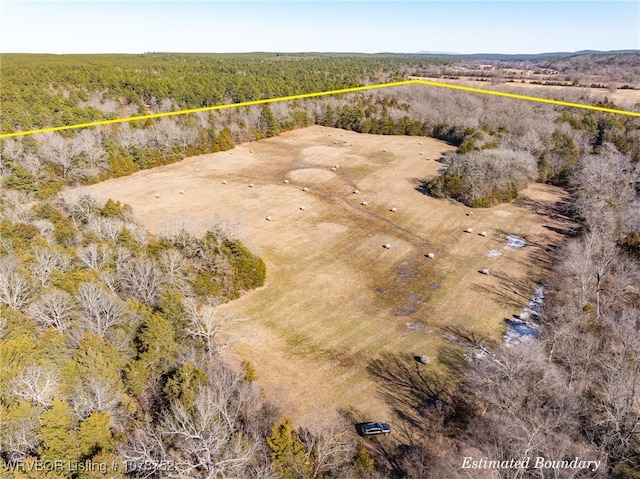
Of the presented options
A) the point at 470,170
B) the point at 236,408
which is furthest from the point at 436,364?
the point at 470,170

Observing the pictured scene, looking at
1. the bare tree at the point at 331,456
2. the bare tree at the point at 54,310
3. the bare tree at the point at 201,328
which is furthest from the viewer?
the bare tree at the point at 201,328

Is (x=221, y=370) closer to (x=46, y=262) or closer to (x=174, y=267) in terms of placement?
(x=174, y=267)

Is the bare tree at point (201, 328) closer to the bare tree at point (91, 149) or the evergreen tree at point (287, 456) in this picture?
the evergreen tree at point (287, 456)

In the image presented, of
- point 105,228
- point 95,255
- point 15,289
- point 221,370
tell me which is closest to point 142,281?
point 95,255

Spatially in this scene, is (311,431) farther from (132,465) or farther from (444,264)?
(444,264)

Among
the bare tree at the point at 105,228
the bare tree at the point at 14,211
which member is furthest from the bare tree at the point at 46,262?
the bare tree at the point at 14,211
